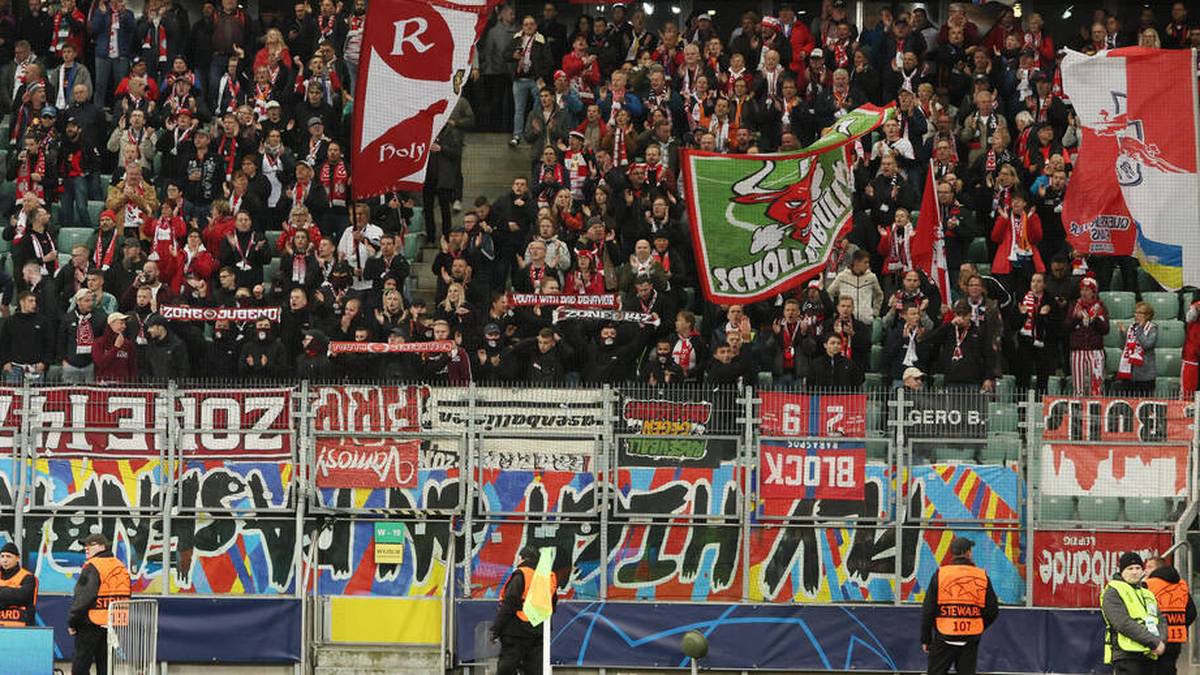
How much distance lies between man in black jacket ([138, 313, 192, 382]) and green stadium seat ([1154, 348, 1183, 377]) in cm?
1154

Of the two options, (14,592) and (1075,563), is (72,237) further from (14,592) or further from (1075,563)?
(1075,563)

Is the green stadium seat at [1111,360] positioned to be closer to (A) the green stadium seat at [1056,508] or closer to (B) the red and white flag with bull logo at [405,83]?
(A) the green stadium seat at [1056,508]

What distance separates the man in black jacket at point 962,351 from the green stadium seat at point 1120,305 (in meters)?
2.79

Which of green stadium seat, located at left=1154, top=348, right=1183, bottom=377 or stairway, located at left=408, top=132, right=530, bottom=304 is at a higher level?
stairway, located at left=408, top=132, right=530, bottom=304

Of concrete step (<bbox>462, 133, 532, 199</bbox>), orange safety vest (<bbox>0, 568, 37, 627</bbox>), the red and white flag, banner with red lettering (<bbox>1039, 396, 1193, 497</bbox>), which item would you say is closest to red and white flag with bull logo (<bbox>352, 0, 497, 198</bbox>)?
concrete step (<bbox>462, 133, 532, 199</bbox>)

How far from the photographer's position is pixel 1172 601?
853 inches

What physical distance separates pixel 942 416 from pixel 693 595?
10.5ft

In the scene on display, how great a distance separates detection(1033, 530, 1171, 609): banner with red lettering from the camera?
23.5m

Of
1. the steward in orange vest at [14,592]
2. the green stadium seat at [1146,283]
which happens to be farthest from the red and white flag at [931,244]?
the steward in orange vest at [14,592]

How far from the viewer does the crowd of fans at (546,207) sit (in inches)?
1033

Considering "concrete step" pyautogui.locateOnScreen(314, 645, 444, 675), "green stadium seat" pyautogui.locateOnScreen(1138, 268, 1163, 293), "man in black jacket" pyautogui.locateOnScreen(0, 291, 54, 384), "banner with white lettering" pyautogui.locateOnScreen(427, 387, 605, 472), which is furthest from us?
"green stadium seat" pyautogui.locateOnScreen(1138, 268, 1163, 293)

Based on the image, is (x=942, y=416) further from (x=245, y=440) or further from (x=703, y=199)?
(x=245, y=440)

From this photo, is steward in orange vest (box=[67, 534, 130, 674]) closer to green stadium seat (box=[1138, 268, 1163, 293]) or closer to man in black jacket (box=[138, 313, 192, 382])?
man in black jacket (box=[138, 313, 192, 382])

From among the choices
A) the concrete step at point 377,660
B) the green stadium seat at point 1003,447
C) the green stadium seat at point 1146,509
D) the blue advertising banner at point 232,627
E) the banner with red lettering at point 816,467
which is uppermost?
the green stadium seat at point 1003,447
